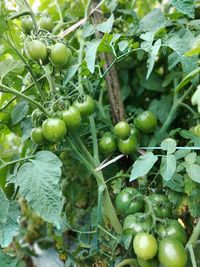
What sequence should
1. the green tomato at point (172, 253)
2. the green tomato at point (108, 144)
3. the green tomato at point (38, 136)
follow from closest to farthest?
the green tomato at point (172, 253) < the green tomato at point (38, 136) < the green tomato at point (108, 144)

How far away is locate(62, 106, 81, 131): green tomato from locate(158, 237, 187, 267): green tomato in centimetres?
28

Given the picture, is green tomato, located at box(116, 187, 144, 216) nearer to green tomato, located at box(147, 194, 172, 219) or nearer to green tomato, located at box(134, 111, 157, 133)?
green tomato, located at box(147, 194, 172, 219)

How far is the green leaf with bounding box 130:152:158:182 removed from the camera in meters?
0.73

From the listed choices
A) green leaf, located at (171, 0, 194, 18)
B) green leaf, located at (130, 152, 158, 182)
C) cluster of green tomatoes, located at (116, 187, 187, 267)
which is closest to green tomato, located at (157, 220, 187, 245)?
cluster of green tomatoes, located at (116, 187, 187, 267)

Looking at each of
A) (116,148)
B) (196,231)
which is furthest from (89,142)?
(196,231)

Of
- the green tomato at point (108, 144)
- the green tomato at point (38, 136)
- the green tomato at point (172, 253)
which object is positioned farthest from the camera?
the green tomato at point (108, 144)

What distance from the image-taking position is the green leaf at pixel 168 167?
0.71 metres

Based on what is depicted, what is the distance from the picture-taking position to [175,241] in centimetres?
70

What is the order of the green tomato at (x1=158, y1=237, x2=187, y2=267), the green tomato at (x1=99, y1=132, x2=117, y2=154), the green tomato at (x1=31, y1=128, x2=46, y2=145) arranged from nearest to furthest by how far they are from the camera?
the green tomato at (x1=158, y1=237, x2=187, y2=267) → the green tomato at (x1=31, y1=128, x2=46, y2=145) → the green tomato at (x1=99, y1=132, x2=117, y2=154)

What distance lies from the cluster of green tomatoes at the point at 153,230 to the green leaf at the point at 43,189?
16 centimetres

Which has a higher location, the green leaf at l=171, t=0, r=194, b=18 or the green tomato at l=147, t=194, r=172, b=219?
the green leaf at l=171, t=0, r=194, b=18

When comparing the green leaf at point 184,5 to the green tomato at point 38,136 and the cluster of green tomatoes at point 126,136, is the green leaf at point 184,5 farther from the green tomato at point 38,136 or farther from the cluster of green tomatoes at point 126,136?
the green tomato at point 38,136

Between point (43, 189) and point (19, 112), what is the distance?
29 cm

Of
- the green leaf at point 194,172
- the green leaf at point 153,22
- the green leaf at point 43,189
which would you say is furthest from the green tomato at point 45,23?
the green leaf at point 194,172
